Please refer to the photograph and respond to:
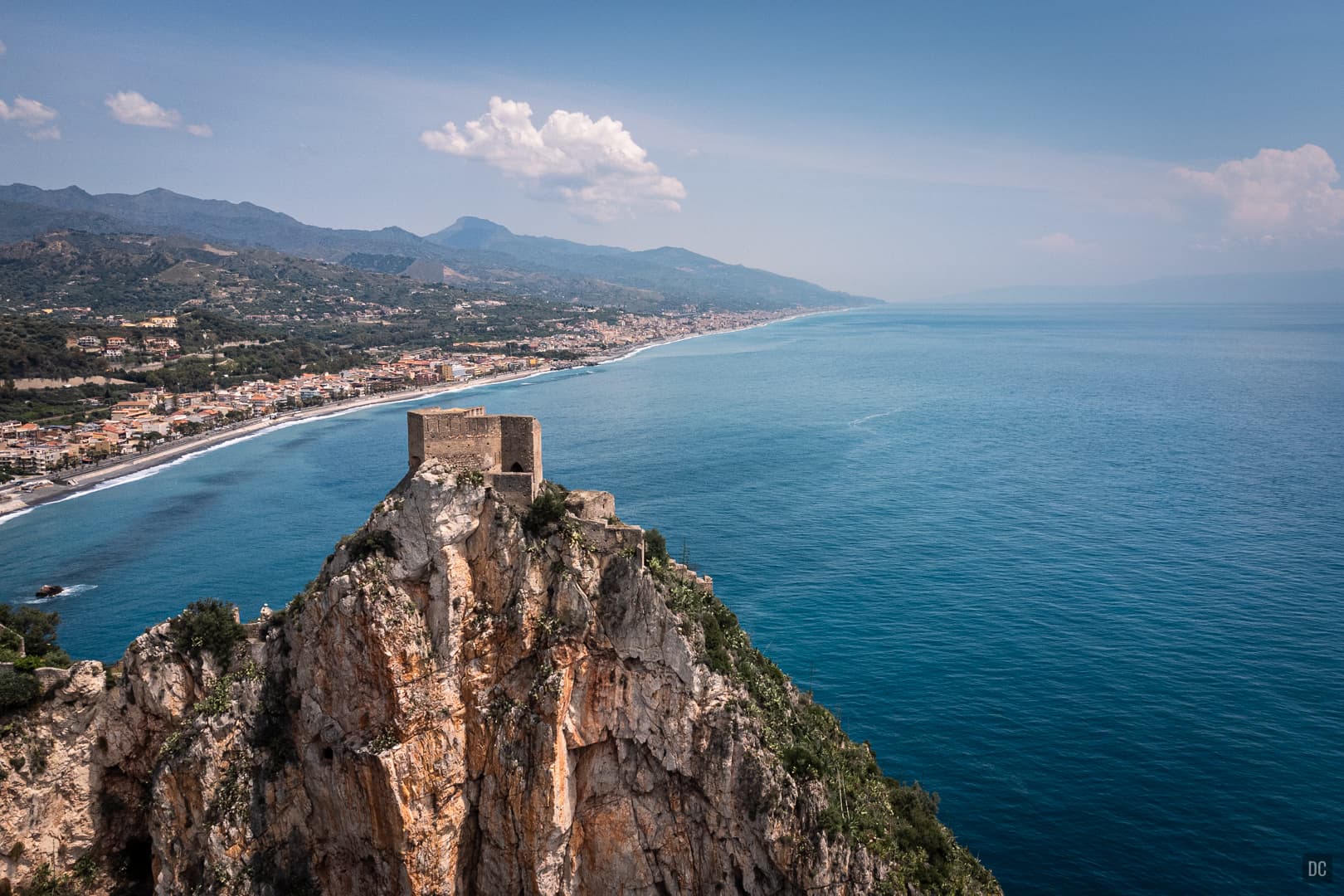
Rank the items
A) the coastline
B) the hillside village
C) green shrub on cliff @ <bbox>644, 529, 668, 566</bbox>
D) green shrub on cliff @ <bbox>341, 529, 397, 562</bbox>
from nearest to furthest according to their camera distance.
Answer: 1. green shrub on cliff @ <bbox>341, 529, 397, 562</bbox>
2. green shrub on cliff @ <bbox>644, 529, 668, 566</bbox>
3. the coastline
4. the hillside village

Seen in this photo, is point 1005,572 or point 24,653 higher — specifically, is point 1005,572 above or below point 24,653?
below

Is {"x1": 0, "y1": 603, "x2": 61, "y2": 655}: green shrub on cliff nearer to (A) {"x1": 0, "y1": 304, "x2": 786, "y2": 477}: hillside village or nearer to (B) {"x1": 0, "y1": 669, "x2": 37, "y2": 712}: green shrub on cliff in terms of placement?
(B) {"x1": 0, "y1": 669, "x2": 37, "y2": 712}: green shrub on cliff

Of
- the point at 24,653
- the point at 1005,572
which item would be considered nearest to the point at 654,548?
the point at 24,653

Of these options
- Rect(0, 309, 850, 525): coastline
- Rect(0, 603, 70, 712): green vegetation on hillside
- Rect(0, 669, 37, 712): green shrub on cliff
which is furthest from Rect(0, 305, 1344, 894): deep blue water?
Rect(0, 669, 37, 712): green shrub on cliff

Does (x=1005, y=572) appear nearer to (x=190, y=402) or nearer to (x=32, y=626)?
(x=32, y=626)

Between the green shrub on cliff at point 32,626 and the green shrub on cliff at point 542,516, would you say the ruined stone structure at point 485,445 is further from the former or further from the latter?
the green shrub on cliff at point 32,626
